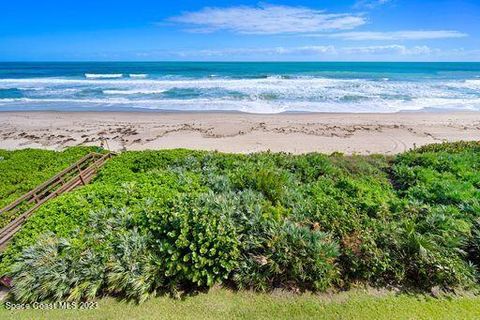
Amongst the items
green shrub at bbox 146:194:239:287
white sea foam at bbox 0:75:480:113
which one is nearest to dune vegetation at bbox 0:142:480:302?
green shrub at bbox 146:194:239:287

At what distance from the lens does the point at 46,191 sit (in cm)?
648

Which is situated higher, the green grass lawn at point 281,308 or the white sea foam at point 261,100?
the white sea foam at point 261,100

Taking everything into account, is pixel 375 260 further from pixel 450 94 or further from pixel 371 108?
pixel 450 94

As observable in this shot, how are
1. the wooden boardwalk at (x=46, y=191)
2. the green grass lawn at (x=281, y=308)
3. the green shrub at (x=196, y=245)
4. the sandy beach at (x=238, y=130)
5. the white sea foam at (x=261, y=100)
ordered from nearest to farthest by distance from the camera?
the green grass lawn at (x=281, y=308) → the green shrub at (x=196, y=245) → the wooden boardwalk at (x=46, y=191) → the sandy beach at (x=238, y=130) → the white sea foam at (x=261, y=100)

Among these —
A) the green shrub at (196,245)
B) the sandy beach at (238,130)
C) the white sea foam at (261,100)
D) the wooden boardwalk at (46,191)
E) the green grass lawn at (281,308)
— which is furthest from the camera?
the white sea foam at (261,100)

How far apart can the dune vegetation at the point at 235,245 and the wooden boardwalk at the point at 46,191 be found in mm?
421

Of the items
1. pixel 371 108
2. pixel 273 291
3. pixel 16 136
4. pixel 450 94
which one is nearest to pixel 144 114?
pixel 16 136

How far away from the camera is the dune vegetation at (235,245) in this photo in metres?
4.16

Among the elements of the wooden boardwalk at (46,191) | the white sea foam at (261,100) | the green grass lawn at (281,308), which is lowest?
the green grass lawn at (281,308)

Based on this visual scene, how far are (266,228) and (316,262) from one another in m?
0.87

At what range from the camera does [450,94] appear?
3123cm

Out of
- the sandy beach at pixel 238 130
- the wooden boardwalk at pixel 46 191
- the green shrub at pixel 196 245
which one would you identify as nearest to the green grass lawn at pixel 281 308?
the green shrub at pixel 196 245

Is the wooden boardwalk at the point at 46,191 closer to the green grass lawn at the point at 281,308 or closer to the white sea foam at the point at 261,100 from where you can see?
the green grass lawn at the point at 281,308

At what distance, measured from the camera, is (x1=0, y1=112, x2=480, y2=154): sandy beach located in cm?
1422
